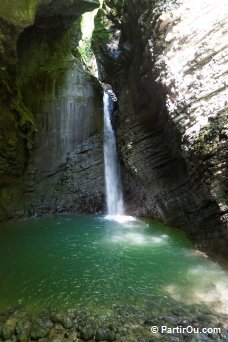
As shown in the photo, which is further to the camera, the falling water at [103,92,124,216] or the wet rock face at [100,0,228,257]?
the falling water at [103,92,124,216]

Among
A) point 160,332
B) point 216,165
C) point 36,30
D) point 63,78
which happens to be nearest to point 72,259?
point 160,332

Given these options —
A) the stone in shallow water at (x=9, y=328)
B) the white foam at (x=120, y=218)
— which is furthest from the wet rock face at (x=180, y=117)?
the stone in shallow water at (x=9, y=328)

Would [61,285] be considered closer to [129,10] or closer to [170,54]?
[170,54]

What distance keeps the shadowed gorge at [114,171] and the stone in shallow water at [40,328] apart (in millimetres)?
25

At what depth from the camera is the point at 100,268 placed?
8875 mm

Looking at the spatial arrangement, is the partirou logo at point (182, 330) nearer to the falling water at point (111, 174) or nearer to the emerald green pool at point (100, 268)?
the emerald green pool at point (100, 268)

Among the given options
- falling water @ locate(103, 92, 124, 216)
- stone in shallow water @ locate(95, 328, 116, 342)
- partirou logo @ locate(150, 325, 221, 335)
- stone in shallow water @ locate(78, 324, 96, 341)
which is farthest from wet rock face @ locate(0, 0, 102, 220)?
partirou logo @ locate(150, 325, 221, 335)

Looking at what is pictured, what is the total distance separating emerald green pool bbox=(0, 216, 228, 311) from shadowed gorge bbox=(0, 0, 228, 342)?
47mm

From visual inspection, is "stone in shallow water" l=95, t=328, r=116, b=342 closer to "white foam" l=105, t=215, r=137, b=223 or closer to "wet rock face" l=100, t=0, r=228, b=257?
"wet rock face" l=100, t=0, r=228, b=257

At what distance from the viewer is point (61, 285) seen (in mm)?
7785

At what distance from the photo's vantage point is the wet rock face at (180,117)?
31.8ft

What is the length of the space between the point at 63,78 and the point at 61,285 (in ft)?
36.0

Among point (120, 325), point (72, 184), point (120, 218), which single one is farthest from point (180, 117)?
point (120, 325)

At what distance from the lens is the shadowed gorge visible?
680cm
